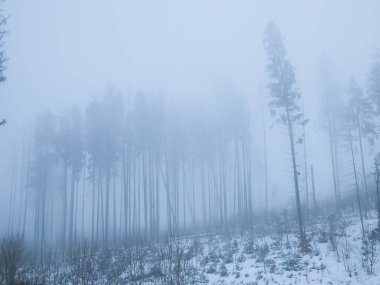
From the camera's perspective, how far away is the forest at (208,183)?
14172mm

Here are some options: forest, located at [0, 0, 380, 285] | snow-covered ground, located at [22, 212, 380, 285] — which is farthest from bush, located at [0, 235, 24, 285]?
snow-covered ground, located at [22, 212, 380, 285]

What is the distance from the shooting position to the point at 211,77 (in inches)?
1603

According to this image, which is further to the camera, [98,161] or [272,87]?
[98,161]

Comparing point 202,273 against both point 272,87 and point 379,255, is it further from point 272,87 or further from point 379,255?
point 272,87

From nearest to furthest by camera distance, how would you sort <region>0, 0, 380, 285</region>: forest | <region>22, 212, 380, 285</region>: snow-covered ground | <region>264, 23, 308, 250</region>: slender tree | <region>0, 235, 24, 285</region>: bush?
1. <region>0, 235, 24, 285</region>: bush
2. <region>22, 212, 380, 285</region>: snow-covered ground
3. <region>0, 0, 380, 285</region>: forest
4. <region>264, 23, 308, 250</region>: slender tree

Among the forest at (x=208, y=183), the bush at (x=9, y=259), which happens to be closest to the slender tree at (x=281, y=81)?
the forest at (x=208, y=183)

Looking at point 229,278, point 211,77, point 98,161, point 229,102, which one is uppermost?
point 211,77

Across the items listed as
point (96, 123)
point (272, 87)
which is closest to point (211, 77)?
point (96, 123)

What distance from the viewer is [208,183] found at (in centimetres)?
4062

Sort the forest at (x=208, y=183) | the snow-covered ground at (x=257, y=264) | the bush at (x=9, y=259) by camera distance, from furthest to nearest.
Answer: the forest at (x=208, y=183), the snow-covered ground at (x=257, y=264), the bush at (x=9, y=259)

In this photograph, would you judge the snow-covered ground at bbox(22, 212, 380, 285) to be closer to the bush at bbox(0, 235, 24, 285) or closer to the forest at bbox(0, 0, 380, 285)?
the forest at bbox(0, 0, 380, 285)

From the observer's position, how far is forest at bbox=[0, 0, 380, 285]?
1417cm

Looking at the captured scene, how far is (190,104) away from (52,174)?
2508 centimetres

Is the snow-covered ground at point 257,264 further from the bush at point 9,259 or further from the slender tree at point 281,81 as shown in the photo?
the slender tree at point 281,81
